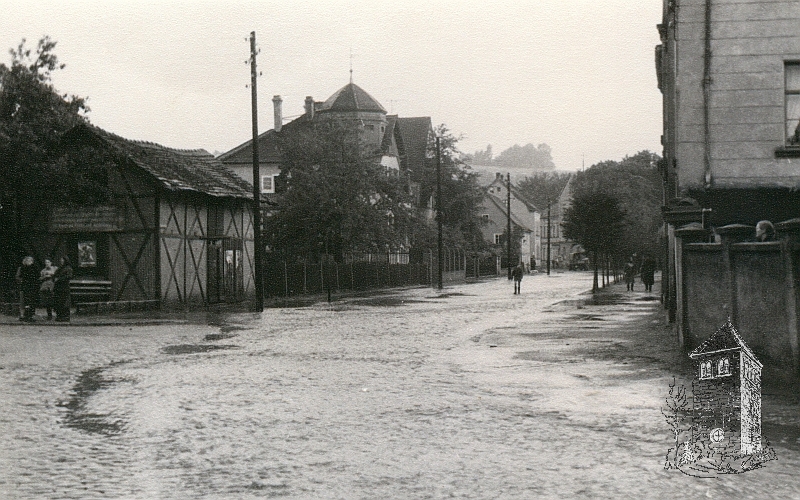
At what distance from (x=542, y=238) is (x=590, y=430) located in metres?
132

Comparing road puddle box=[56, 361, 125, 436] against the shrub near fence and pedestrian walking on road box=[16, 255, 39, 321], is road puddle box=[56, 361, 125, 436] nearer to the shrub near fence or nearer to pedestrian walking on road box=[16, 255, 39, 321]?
pedestrian walking on road box=[16, 255, 39, 321]

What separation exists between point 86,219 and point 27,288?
753 cm

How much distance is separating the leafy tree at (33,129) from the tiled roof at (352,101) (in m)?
44.5

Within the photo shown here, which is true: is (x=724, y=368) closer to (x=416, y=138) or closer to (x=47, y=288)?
(x=47, y=288)

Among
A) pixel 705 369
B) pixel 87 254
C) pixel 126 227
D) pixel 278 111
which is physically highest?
pixel 278 111

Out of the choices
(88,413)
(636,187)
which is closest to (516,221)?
(636,187)

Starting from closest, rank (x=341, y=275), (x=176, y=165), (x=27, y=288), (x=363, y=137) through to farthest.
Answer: (x=27, y=288) < (x=176, y=165) < (x=341, y=275) < (x=363, y=137)

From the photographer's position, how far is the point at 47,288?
23031 millimetres

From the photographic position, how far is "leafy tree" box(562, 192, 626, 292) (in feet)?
140

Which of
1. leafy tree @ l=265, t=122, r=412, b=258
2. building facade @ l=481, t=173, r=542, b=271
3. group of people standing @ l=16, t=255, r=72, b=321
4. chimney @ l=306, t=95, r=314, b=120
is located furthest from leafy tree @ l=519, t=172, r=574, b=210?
group of people standing @ l=16, t=255, r=72, b=321

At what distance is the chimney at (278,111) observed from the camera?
240 feet

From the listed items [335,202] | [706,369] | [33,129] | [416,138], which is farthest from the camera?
[416,138]

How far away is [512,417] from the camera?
900 cm

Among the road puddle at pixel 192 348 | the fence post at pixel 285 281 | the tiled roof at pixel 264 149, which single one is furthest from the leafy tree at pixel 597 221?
the tiled roof at pixel 264 149
